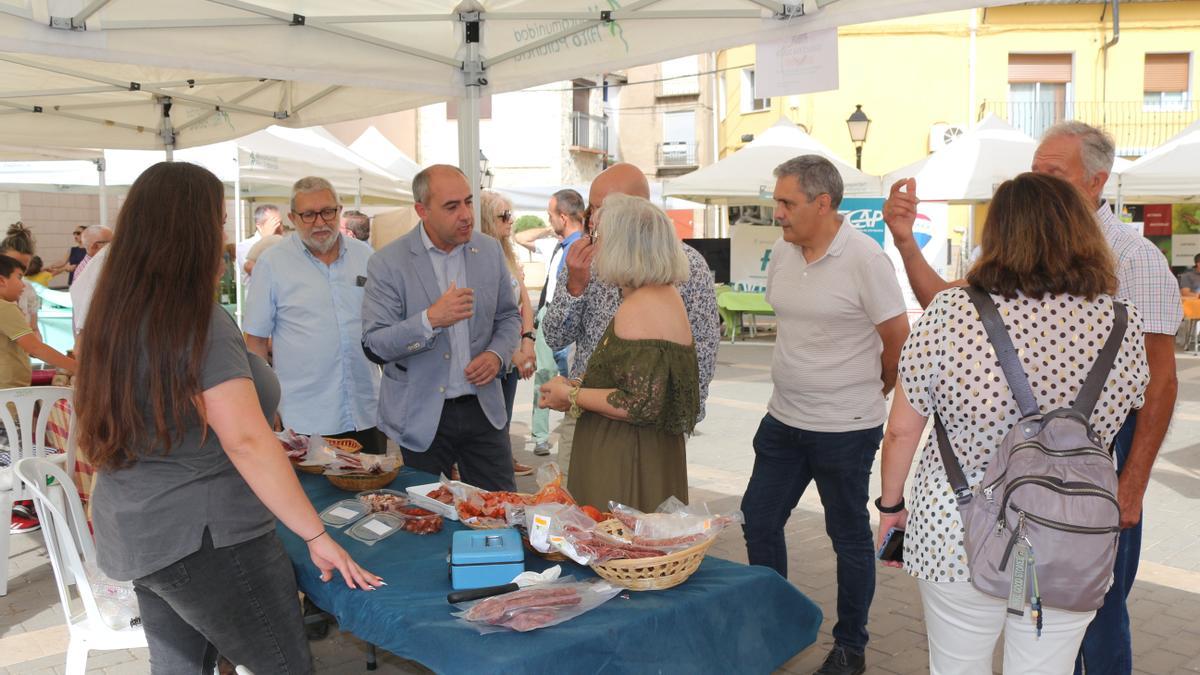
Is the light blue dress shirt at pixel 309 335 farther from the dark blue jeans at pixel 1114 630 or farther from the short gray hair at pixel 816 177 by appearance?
the dark blue jeans at pixel 1114 630

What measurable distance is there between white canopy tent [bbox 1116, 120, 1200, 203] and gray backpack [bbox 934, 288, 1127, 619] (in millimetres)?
10532

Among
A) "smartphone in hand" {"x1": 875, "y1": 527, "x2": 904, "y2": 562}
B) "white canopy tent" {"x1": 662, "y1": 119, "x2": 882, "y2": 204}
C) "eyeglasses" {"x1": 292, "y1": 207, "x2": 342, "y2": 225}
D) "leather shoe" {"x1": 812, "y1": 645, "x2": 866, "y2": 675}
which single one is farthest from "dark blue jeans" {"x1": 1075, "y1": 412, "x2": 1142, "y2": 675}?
"white canopy tent" {"x1": 662, "y1": 119, "x2": 882, "y2": 204}

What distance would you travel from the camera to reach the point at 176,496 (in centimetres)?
201

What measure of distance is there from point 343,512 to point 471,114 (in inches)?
94.5

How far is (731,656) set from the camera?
2080mm

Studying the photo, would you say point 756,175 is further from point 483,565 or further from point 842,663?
point 483,565

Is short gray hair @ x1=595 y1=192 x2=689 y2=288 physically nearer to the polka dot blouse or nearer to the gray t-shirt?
the polka dot blouse

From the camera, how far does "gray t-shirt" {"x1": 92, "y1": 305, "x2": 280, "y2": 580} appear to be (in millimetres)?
1985

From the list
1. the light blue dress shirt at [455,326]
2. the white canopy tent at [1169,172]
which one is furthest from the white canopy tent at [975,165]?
the light blue dress shirt at [455,326]

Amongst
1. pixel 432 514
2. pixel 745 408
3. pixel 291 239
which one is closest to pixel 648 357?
pixel 432 514

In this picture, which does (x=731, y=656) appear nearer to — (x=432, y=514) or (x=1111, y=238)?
(x=432, y=514)

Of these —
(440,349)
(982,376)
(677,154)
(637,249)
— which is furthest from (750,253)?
(677,154)

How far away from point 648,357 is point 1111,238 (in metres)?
1.33

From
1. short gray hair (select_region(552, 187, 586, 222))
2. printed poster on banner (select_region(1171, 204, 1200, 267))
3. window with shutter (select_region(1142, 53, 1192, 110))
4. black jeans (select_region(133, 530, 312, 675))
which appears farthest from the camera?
window with shutter (select_region(1142, 53, 1192, 110))
